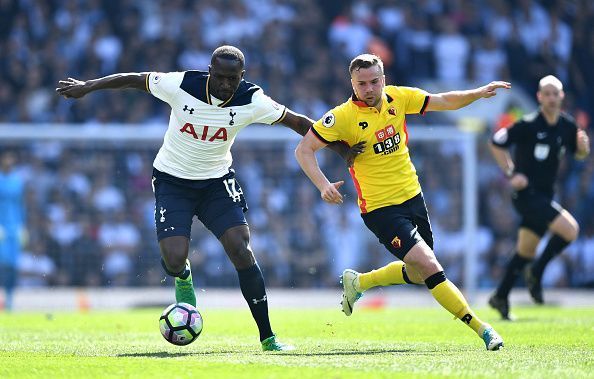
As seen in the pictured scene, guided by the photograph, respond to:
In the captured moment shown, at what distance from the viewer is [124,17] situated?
24.6m

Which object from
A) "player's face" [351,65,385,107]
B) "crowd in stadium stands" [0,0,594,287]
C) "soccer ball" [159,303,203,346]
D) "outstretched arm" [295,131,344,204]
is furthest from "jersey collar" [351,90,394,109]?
"crowd in stadium stands" [0,0,594,287]

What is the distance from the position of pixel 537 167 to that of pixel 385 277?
12.2ft

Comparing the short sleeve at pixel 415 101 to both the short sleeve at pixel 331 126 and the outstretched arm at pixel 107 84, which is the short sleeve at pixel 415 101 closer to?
the short sleeve at pixel 331 126

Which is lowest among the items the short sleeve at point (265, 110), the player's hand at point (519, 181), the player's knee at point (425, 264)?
the player's knee at point (425, 264)

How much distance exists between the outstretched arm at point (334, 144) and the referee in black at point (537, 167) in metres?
4.10

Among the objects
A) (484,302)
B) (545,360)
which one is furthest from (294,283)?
(545,360)

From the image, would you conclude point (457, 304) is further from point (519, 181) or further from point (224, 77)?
point (519, 181)

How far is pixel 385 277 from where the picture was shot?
1145cm

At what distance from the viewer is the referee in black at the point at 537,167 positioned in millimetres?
14062

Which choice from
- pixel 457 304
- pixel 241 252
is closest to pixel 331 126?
pixel 241 252

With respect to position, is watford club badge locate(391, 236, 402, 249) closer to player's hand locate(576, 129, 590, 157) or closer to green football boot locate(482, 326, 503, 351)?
green football boot locate(482, 326, 503, 351)

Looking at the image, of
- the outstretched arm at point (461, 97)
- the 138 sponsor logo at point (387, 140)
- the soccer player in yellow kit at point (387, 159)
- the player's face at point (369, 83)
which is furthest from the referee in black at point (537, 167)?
the player's face at point (369, 83)

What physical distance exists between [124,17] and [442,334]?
1458cm

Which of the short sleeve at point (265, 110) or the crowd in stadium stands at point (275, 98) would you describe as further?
the crowd in stadium stands at point (275, 98)
